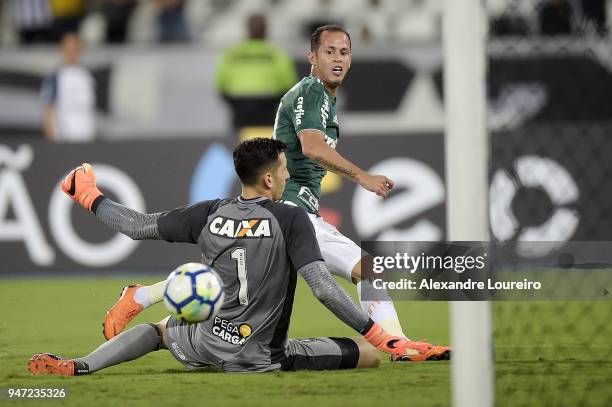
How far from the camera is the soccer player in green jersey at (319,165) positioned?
7.44 m

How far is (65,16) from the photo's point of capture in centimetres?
1955

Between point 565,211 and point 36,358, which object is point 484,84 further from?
point 565,211

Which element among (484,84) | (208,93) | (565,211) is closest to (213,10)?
(208,93)

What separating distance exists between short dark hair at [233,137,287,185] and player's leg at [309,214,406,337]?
0.96 metres

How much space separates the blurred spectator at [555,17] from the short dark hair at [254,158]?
10.2m

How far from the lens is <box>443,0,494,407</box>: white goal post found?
516cm

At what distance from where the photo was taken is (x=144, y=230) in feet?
23.1

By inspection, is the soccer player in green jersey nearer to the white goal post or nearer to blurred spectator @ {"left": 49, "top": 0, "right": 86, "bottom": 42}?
the white goal post

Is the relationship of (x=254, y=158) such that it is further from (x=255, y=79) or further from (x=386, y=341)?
(x=255, y=79)

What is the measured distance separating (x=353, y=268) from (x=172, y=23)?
1230cm

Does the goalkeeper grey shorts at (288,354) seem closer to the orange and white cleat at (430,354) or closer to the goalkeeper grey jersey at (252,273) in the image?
the goalkeeper grey jersey at (252,273)

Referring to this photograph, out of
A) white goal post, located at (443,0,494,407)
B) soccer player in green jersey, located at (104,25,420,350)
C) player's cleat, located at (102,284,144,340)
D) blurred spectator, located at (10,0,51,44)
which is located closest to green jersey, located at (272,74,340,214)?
soccer player in green jersey, located at (104,25,420,350)

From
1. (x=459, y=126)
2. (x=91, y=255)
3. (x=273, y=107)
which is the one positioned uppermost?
(x=273, y=107)

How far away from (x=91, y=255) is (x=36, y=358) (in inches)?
266
